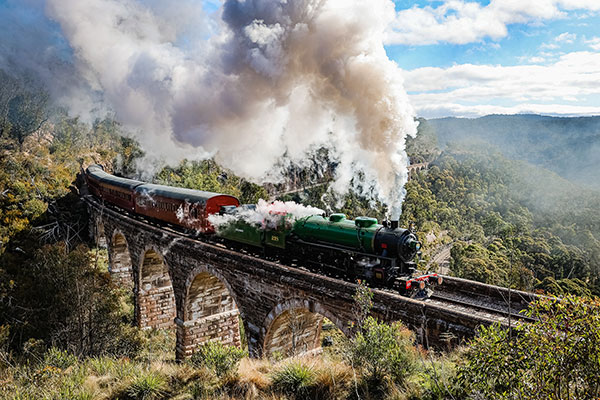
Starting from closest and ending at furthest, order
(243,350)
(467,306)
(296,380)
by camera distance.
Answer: (296,380)
(243,350)
(467,306)

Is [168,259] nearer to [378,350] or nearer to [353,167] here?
[353,167]

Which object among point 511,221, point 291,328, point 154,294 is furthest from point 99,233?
point 511,221

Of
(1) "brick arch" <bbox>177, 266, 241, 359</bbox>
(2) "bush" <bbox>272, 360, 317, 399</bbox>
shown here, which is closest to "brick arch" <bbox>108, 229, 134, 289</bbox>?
(1) "brick arch" <bbox>177, 266, 241, 359</bbox>

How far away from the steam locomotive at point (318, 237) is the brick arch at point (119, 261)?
633 centimetres

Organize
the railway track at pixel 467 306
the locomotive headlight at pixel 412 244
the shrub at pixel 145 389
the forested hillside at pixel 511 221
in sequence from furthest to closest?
1. the forested hillside at pixel 511 221
2. the locomotive headlight at pixel 412 244
3. the railway track at pixel 467 306
4. the shrub at pixel 145 389

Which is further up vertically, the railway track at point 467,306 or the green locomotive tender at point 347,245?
the green locomotive tender at point 347,245

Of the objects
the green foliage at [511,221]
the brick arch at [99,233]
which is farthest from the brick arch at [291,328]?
the brick arch at [99,233]

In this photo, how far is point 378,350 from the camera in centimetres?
642

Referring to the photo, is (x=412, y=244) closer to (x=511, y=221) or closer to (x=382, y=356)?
(x=382, y=356)

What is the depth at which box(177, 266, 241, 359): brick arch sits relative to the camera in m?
16.3

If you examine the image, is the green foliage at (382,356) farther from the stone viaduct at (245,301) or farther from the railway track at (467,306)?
the railway track at (467,306)

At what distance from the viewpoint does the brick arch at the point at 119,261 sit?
24.8m

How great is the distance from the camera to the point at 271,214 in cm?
1385

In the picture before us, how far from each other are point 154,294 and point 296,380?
54.8 feet
